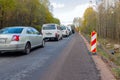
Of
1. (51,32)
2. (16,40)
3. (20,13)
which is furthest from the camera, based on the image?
(20,13)

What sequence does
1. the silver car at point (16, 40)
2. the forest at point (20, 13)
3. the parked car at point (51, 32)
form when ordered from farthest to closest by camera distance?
the forest at point (20, 13), the parked car at point (51, 32), the silver car at point (16, 40)

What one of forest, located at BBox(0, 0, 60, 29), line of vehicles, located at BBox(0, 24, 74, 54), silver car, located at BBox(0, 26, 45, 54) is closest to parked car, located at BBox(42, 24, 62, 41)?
line of vehicles, located at BBox(0, 24, 74, 54)

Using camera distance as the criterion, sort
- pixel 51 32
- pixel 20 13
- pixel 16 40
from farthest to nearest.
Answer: pixel 20 13 < pixel 51 32 < pixel 16 40

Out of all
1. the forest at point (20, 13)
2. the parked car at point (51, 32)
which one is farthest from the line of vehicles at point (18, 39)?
the forest at point (20, 13)

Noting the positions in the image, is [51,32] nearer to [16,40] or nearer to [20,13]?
[16,40]

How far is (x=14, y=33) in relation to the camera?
476 inches

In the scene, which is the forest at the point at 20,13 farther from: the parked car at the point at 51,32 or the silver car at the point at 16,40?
the silver car at the point at 16,40

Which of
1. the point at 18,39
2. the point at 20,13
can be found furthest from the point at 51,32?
the point at 20,13

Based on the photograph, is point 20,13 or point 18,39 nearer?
point 18,39

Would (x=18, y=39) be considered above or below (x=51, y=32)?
below

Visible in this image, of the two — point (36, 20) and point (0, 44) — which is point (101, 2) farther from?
point (0, 44)

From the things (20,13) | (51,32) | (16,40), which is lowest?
(16,40)

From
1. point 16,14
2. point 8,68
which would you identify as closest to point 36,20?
point 16,14

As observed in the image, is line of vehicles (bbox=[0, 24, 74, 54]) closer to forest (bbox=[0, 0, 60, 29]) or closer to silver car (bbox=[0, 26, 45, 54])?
silver car (bbox=[0, 26, 45, 54])
